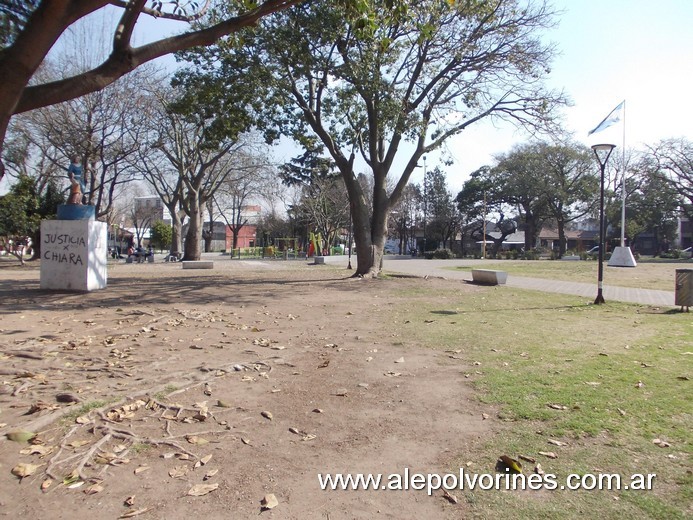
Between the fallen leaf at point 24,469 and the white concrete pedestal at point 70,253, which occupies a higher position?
the white concrete pedestal at point 70,253

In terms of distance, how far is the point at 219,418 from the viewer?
4047 mm

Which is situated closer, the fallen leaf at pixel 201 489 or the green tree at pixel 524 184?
the fallen leaf at pixel 201 489

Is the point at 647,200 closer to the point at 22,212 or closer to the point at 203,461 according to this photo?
the point at 22,212

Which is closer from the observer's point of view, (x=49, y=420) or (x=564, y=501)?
(x=564, y=501)

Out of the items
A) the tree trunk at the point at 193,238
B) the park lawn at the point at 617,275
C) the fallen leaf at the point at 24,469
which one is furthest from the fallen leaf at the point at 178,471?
the tree trunk at the point at 193,238

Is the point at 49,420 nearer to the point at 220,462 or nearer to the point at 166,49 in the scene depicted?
the point at 220,462

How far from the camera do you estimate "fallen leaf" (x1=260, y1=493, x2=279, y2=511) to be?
2.74 metres

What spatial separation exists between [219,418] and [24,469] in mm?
1396

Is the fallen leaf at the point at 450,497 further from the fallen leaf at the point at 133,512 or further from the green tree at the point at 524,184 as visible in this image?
the green tree at the point at 524,184

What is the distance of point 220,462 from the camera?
326cm

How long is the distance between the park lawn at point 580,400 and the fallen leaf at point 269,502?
3.61ft

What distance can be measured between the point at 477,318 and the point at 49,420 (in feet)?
24.1

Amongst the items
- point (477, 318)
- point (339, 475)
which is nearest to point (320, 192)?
point (477, 318)

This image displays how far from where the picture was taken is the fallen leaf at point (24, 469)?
3.00 meters
